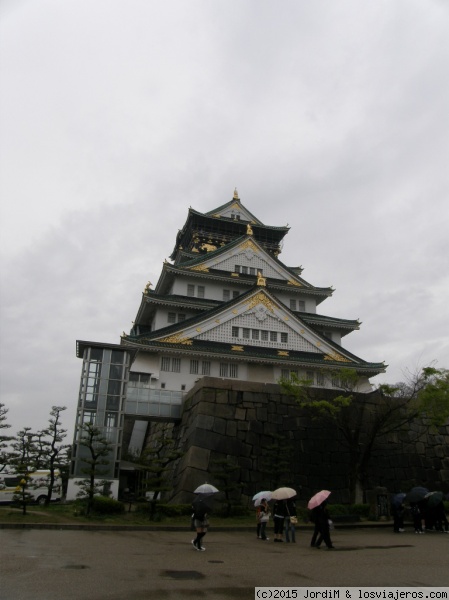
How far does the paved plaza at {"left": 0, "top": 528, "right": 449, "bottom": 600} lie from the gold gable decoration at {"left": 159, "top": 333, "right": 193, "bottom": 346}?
1725cm

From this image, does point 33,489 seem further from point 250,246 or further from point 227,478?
point 250,246

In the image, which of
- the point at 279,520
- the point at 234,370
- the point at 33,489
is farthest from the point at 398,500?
the point at 33,489

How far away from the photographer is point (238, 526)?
57.3ft

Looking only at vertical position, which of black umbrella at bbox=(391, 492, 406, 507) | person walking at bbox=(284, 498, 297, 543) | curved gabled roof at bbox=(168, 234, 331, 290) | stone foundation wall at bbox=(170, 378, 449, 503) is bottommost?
person walking at bbox=(284, 498, 297, 543)

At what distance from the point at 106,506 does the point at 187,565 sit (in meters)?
9.77

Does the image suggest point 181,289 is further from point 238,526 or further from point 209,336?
point 238,526

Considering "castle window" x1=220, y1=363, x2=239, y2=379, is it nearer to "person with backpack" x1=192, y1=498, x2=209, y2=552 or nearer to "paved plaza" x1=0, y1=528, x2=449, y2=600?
"paved plaza" x1=0, y1=528, x2=449, y2=600

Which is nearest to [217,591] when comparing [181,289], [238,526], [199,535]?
[199,535]

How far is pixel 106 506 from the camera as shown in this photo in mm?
18500

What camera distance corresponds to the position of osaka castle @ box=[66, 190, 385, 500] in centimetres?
2591

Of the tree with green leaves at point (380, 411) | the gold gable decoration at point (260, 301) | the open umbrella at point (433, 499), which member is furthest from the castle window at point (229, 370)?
the open umbrella at point (433, 499)

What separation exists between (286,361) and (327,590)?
2555cm

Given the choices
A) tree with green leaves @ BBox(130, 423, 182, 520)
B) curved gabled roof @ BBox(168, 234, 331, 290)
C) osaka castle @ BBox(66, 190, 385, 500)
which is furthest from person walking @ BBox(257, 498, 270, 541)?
curved gabled roof @ BBox(168, 234, 331, 290)

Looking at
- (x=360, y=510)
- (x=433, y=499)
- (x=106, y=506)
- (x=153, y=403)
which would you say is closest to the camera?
(x=433, y=499)
